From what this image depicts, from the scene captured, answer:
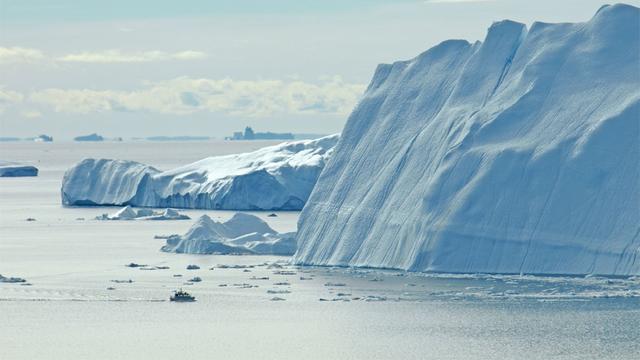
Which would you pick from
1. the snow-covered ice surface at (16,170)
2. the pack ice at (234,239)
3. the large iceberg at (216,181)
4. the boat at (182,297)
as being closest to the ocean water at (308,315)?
the boat at (182,297)

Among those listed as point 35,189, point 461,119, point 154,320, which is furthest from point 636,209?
point 35,189

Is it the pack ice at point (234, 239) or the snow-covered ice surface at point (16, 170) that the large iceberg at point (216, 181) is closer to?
the pack ice at point (234, 239)

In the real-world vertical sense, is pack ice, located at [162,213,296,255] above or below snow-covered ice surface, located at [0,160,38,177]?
above

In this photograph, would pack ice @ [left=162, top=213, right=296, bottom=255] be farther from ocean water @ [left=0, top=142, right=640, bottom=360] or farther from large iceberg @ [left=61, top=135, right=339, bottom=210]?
large iceberg @ [left=61, top=135, right=339, bottom=210]

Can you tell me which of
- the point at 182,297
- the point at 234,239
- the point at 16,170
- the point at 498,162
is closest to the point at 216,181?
the point at 234,239

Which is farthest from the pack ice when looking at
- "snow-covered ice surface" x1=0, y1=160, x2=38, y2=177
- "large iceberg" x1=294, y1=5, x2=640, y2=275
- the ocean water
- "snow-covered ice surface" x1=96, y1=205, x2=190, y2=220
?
"snow-covered ice surface" x1=0, y1=160, x2=38, y2=177

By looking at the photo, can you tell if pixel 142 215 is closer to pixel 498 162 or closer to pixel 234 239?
pixel 234 239
